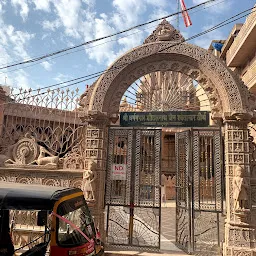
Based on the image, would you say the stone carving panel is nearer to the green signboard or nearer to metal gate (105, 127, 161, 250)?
the green signboard

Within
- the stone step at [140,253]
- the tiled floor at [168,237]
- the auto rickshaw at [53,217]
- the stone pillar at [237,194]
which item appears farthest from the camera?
the tiled floor at [168,237]

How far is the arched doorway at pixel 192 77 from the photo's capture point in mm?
5559

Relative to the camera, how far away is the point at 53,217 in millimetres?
3219

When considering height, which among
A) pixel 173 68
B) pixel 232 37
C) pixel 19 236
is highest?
pixel 232 37

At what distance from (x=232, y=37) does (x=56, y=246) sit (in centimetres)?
1450

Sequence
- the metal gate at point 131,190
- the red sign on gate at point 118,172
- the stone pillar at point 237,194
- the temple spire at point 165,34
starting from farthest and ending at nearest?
the temple spire at point 165,34
the red sign on gate at point 118,172
the metal gate at point 131,190
the stone pillar at point 237,194

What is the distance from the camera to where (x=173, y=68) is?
6234 mm

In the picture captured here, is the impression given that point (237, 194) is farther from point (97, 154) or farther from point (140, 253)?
point (97, 154)

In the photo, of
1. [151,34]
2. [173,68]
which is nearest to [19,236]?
[173,68]

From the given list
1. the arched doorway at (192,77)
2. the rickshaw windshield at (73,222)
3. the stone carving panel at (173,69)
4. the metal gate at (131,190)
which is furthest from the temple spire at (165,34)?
the rickshaw windshield at (73,222)

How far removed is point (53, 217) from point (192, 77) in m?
4.69

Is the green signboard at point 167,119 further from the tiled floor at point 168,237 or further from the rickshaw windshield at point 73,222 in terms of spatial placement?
the tiled floor at point 168,237

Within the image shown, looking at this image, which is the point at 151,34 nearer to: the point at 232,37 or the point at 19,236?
the point at 19,236

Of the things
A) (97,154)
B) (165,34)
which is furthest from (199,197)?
(165,34)
